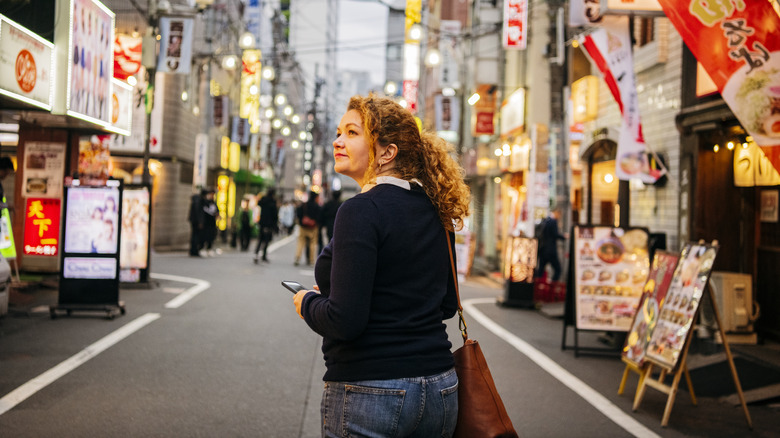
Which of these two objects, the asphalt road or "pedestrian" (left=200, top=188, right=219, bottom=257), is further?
"pedestrian" (left=200, top=188, right=219, bottom=257)

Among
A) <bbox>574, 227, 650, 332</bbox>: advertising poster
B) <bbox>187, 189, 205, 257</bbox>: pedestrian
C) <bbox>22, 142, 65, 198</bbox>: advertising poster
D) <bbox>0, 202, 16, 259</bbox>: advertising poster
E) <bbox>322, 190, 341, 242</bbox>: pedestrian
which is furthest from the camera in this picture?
<bbox>187, 189, 205, 257</bbox>: pedestrian

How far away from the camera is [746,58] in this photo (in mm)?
6219

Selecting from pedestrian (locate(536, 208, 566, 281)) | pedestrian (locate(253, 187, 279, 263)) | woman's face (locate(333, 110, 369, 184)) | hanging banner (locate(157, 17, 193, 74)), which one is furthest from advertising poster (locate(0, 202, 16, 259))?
pedestrian (locate(536, 208, 566, 281))

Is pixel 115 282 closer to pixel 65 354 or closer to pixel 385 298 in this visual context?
pixel 65 354

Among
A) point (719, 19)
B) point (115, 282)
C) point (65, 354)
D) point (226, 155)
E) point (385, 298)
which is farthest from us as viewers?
point (226, 155)

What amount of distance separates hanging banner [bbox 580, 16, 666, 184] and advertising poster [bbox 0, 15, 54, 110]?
7373 mm

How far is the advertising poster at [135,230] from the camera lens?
562 inches

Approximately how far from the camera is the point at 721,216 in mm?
10211

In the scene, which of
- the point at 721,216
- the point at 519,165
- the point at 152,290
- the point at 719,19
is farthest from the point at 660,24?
the point at 519,165

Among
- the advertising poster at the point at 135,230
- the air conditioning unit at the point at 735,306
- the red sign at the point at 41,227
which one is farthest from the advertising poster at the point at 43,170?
the air conditioning unit at the point at 735,306

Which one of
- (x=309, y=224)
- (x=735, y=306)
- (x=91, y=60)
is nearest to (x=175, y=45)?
(x=309, y=224)

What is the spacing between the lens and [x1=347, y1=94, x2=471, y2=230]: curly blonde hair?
8.22 ft

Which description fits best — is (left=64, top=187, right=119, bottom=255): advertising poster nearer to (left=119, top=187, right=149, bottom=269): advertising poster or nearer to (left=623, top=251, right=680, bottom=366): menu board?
(left=119, top=187, right=149, bottom=269): advertising poster

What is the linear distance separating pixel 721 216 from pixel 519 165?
43.4 feet
